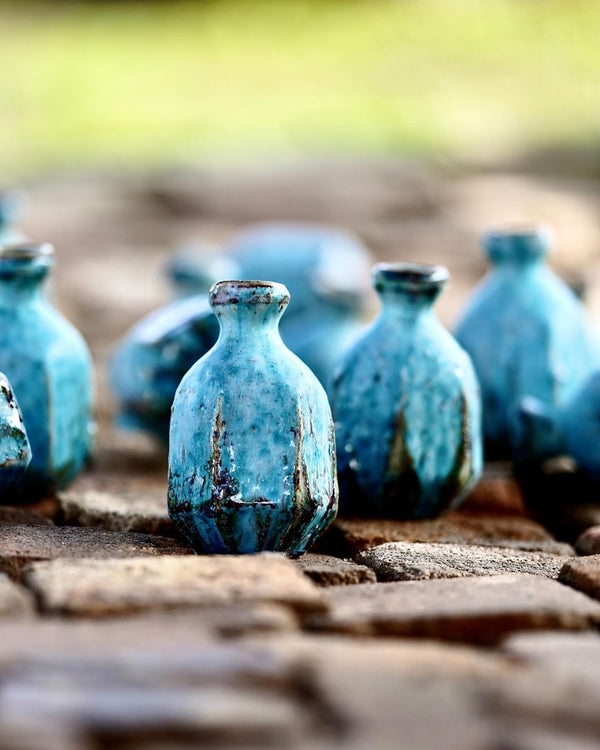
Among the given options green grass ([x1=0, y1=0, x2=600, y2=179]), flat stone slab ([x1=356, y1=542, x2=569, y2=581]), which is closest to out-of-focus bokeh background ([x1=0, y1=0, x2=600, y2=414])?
green grass ([x1=0, y1=0, x2=600, y2=179])

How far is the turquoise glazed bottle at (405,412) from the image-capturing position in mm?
2523

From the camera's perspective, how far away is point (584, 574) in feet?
6.88

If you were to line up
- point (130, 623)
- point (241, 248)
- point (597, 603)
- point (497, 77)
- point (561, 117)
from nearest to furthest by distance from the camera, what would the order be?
point (130, 623), point (597, 603), point (241, 248), point (561, 117), point (497, 77)

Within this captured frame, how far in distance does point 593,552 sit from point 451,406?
406mm

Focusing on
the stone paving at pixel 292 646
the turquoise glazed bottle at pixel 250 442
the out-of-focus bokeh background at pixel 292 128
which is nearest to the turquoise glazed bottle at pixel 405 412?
the stone paving at pixel 292 646

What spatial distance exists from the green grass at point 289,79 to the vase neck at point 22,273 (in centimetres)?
496

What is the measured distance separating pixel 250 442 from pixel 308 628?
1.34 ft

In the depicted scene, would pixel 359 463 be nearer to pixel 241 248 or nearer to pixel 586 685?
pixel 586 685

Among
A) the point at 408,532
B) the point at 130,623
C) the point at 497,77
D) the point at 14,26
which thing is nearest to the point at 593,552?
the point at 408,532

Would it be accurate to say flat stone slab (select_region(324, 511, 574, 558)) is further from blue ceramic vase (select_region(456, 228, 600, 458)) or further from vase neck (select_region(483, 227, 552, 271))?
vase neck (select_region(483, 227, 552, 271))

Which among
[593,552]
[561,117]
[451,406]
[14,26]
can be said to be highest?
[14,26]

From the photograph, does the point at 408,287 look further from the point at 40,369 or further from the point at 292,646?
the point at 292,646

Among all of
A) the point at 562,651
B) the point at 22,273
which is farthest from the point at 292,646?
the point at 22,273

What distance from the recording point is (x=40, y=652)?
1633 mm
